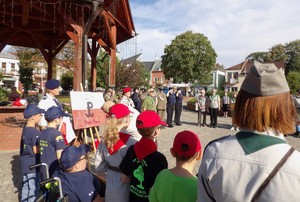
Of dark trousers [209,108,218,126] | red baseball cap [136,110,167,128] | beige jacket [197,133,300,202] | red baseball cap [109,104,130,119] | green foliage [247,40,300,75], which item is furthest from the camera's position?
green foliage [247,40,300,75]

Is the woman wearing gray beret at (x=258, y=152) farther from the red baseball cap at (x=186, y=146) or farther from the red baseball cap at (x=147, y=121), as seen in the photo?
the red baseball cap at (x=147, y=121)

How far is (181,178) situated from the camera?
6.67 ft

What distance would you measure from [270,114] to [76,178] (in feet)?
7.46

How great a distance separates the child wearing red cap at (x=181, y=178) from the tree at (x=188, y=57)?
5218cm

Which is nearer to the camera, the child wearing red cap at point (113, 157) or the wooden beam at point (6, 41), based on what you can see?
the child wearing red cap at point (113, 157)

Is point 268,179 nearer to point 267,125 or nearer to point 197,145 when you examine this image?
point 267,125

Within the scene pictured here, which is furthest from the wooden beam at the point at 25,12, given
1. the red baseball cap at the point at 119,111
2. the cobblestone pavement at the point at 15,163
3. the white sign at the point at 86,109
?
the red baseball cap at the point at 119,111

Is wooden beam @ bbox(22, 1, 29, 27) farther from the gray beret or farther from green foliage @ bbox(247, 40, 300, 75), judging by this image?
green foliage @ bbox(247, 40, 300, 75)

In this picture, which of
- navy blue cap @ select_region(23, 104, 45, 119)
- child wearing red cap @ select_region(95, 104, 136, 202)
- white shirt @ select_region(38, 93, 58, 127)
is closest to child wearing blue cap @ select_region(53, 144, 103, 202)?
child wearing red cap @ select_region(95, 104, 136, 202)

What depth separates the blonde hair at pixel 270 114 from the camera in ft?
4.44

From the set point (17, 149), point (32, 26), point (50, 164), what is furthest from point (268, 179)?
point (32, 26)

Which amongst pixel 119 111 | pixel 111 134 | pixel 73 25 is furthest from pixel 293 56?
pixel 111 134

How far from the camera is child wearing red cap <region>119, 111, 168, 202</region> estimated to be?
265 centimetres

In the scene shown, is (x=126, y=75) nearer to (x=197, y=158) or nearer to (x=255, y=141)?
(x=197, y=158)
